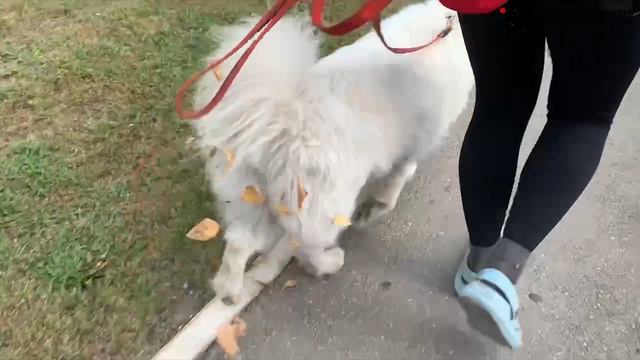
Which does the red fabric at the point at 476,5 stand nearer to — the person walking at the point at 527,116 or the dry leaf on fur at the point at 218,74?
the person walking at the point at 527,116

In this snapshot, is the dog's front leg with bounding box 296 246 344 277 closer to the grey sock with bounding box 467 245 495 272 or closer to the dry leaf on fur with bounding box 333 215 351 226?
the dry leaf on fur with bounding box 333 215 351 226

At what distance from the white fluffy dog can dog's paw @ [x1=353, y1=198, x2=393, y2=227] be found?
0.48ft

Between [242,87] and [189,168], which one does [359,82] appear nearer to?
[242,87]

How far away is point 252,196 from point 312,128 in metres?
0.26

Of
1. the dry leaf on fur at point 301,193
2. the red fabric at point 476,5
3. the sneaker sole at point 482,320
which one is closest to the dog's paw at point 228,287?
the dry leaf on fur at point 301,193

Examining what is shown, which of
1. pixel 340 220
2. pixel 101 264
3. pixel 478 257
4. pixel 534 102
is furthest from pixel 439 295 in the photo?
pixel 101 264

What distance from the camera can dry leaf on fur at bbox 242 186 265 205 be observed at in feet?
5.54

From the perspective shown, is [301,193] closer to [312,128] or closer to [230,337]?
[312,128]

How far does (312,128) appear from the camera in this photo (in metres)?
1.57

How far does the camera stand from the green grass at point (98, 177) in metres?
1.84

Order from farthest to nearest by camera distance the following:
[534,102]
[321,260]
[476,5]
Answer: [321,260], [534,102], [476,5]

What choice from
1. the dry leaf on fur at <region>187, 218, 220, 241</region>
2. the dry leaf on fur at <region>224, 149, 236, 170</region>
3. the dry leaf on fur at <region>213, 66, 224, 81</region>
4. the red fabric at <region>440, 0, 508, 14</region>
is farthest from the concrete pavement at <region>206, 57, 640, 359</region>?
the red fabric at <region>440, 0, 508, 14</region>

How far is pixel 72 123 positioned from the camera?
8.49 feet

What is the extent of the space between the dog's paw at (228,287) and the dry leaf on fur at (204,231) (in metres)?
0.21
